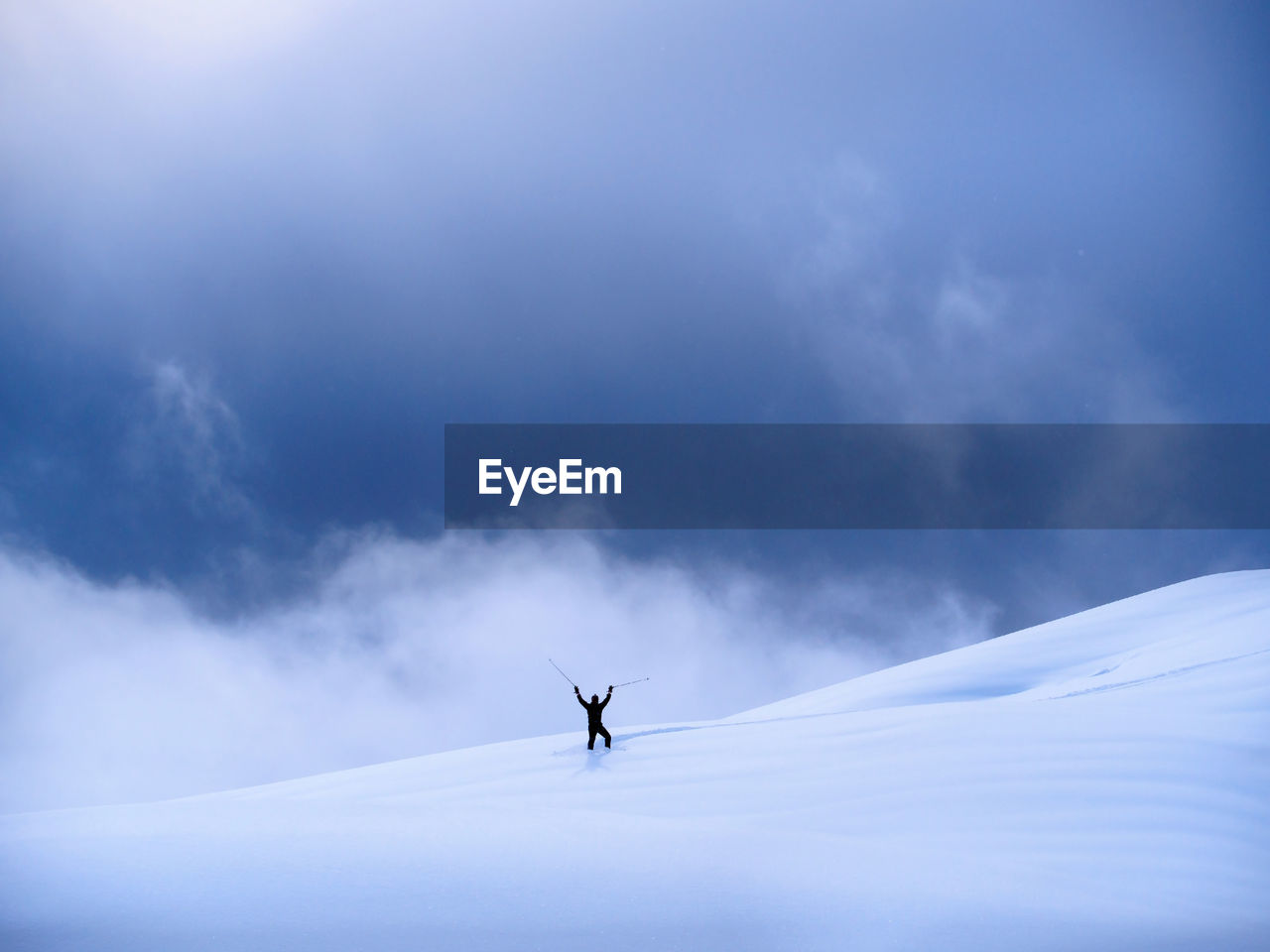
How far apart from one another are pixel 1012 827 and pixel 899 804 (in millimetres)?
1190

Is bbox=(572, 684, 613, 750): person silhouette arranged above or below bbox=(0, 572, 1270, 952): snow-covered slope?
above

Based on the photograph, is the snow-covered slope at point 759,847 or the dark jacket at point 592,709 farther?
the dark jacket at point 592,709

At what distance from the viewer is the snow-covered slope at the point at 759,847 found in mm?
7344

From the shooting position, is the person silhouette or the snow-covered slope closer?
the snow-covered slope

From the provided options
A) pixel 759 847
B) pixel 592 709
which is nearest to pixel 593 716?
pixel 592 709

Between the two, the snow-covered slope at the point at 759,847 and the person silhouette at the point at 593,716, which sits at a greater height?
the person silhouette at the point at 593,716

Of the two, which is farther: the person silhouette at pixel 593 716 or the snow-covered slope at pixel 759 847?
the person silhouette at pixel 593 716

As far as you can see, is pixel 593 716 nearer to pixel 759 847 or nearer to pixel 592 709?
pixel 592 709

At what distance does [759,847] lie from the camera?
8.91m

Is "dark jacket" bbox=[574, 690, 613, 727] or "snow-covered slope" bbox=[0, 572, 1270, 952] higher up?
"dark jacket" bbox=[574, 690, 613, 727]

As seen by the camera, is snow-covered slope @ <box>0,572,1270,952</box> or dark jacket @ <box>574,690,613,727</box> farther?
dark jacket @ <box>574,690,613,727</box>

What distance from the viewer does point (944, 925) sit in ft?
24.0

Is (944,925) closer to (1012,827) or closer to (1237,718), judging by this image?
(1012,827)

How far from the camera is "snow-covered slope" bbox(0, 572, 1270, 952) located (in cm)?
734
